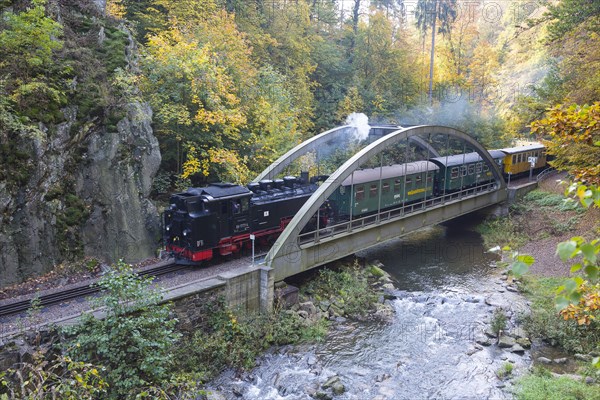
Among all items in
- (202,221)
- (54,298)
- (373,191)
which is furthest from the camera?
(373,191)

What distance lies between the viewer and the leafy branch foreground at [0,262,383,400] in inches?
373

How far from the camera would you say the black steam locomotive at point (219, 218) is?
48.6 feet

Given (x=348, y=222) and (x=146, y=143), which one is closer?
(x=146, y=143)

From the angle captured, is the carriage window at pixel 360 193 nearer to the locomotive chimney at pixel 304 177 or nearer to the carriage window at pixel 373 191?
the carriage window at pixel 373 191

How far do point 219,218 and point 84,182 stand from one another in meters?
5.12

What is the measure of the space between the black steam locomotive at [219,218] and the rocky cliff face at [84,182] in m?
2.20

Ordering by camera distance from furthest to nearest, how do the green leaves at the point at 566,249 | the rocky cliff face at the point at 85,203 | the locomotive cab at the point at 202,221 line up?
the locomotive cab at the point at 202,221, the rocky cliff face at the point at 85,203, the green leaves at the point at 566,249

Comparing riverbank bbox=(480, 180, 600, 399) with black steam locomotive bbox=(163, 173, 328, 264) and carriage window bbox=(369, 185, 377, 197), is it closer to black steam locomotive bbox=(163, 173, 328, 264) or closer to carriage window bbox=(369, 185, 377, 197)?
carriage window bbox=(369, 185, 377, 197)

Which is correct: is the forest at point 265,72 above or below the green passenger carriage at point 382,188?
above

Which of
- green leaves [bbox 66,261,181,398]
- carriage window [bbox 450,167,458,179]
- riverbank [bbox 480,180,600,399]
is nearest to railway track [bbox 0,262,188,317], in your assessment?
green leaves [bbox 66,261,181,398]

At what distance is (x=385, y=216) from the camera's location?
845 inches

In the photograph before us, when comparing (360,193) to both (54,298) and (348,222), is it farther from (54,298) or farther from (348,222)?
(54,298)

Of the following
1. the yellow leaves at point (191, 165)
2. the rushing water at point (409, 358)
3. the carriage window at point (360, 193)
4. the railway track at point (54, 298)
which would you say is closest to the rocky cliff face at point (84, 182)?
the yellow leaves at point (191, 165)

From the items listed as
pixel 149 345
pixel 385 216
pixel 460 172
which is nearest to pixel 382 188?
pixel 385 216
